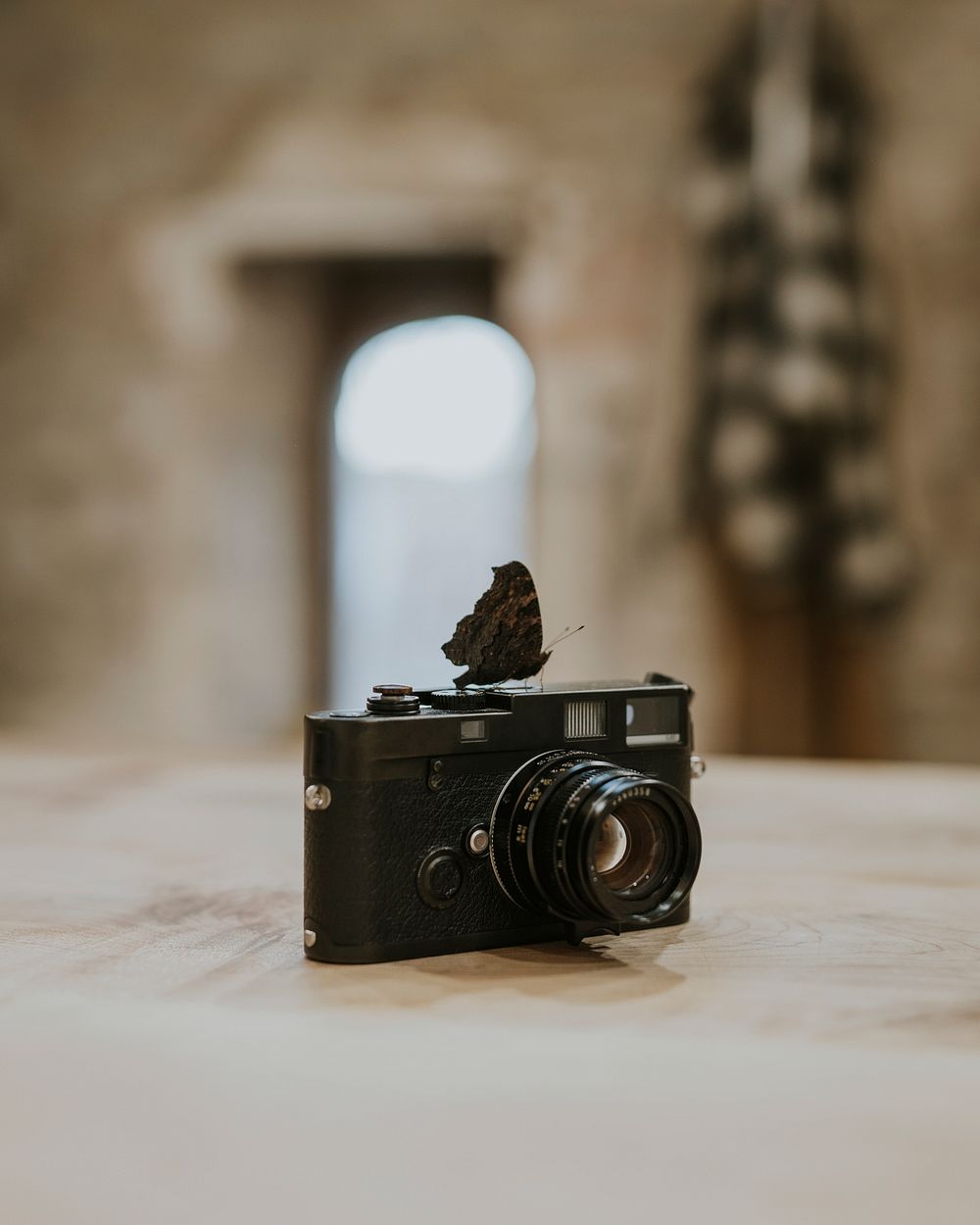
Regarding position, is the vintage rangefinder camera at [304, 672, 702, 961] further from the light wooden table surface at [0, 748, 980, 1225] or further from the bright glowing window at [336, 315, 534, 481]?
the bright glowing window at [336, 315, 534, 481]

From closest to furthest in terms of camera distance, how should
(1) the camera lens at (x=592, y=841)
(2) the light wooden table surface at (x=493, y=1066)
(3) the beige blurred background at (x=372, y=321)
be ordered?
1. (2) the light wooden table surface at (x=493, y=1066)
2. (1) the camera lens at (x=592, y=841)
3. (3) the beige blurred background at (x=372, y=321)

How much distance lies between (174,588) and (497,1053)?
247 centimetres

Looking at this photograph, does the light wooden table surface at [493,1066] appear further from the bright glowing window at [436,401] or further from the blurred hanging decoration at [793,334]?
the bright glowing window at [436,401]

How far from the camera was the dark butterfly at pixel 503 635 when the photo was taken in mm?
796

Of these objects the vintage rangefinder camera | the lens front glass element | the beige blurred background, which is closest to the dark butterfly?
the vintage rangefinder camera

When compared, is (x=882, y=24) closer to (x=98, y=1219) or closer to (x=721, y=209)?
(x=721, y=209)

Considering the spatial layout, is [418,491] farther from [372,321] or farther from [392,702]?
[392,702]

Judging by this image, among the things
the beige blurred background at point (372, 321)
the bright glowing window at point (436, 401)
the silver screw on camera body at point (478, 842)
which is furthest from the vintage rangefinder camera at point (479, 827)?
the bright glowing window at point (436, 401)

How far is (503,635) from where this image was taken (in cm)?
80

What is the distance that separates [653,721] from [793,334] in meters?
2.08

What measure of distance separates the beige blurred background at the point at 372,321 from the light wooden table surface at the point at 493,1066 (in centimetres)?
173

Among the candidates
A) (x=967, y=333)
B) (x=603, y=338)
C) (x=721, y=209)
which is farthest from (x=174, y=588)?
(x=967, y=333)

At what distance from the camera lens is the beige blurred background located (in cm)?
193

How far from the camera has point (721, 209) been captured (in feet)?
8.96
